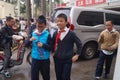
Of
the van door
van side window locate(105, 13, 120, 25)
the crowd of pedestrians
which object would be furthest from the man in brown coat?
van side window locate(105, 13, 120, 25)

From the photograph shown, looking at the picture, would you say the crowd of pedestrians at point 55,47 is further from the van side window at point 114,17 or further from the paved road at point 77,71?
the van side window at point 114,17

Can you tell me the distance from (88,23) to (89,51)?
110cm

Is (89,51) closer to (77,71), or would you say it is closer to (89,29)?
(89,29)

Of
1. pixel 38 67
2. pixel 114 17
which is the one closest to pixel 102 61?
pixel 38 67

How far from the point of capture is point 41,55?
4.68 m

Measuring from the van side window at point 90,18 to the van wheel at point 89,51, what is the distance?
0.82m

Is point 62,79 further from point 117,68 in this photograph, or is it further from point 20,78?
point 20,78

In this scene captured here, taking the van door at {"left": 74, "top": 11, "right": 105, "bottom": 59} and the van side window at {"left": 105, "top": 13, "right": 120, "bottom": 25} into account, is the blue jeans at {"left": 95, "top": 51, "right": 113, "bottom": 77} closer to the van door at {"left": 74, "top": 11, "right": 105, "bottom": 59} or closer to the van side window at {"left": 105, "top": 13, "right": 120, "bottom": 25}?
the van door at {"left": 74, "top": 11, "right": 105, "bottom": 59}

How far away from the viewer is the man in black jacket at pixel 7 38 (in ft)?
21.6

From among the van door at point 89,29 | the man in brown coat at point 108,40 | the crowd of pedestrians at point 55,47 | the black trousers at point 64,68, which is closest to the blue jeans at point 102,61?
the man in brown coat at point 108,40

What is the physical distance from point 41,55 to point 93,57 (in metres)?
5.21

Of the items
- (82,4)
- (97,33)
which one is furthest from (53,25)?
(82,4)

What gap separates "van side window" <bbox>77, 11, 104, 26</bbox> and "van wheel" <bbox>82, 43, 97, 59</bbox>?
822 mm

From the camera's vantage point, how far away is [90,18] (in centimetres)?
892
